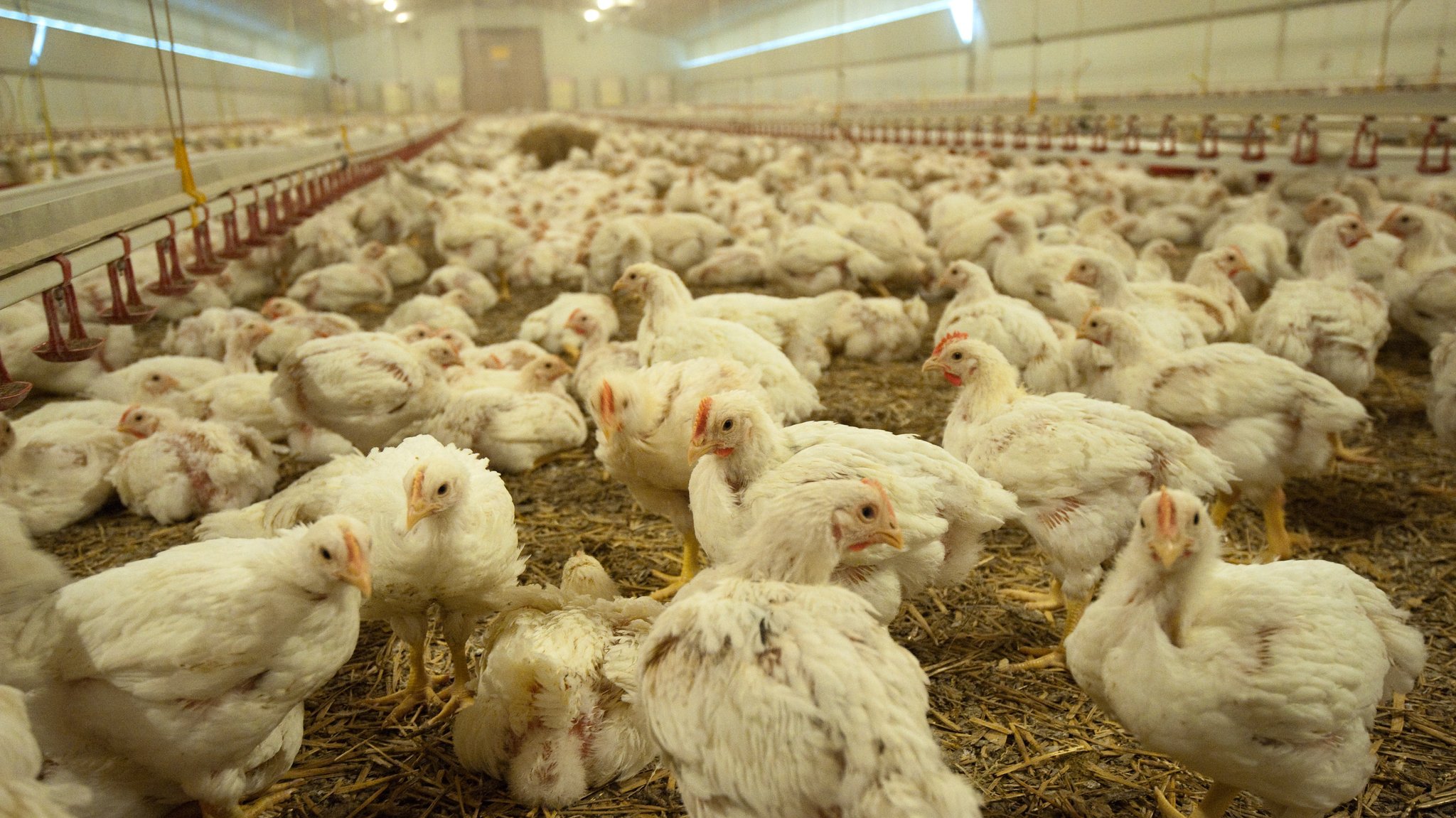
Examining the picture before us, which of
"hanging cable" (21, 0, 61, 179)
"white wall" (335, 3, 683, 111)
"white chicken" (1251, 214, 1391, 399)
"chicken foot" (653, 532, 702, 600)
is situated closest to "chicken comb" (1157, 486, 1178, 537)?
"chicken foot" (653, 532, 702, 600)

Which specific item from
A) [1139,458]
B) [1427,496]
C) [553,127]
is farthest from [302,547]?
[553,127]

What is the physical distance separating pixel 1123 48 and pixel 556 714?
17.2 metres

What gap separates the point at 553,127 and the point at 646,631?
2037 cm

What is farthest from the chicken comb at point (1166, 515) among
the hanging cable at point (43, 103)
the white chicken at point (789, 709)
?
the hanging cable at point (43, 103)

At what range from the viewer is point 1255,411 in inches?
124

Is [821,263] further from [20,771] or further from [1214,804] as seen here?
[20,771]

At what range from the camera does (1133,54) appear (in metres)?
15.3

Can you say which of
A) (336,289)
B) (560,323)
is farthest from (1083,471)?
(336,289)

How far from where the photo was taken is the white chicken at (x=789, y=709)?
1503mm

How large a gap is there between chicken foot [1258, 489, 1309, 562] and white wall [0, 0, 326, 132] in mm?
8774

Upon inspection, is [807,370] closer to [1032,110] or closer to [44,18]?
[1032,110]

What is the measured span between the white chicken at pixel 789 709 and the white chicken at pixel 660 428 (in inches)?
47.8

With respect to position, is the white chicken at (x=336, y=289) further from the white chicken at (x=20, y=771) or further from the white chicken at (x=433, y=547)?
the white chicken at (x=20, y=771)

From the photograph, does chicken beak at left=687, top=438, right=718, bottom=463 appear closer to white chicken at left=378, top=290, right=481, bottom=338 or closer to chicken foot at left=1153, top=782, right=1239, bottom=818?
chicken foot at left=1153, top=782, right=1239, bottom=818
